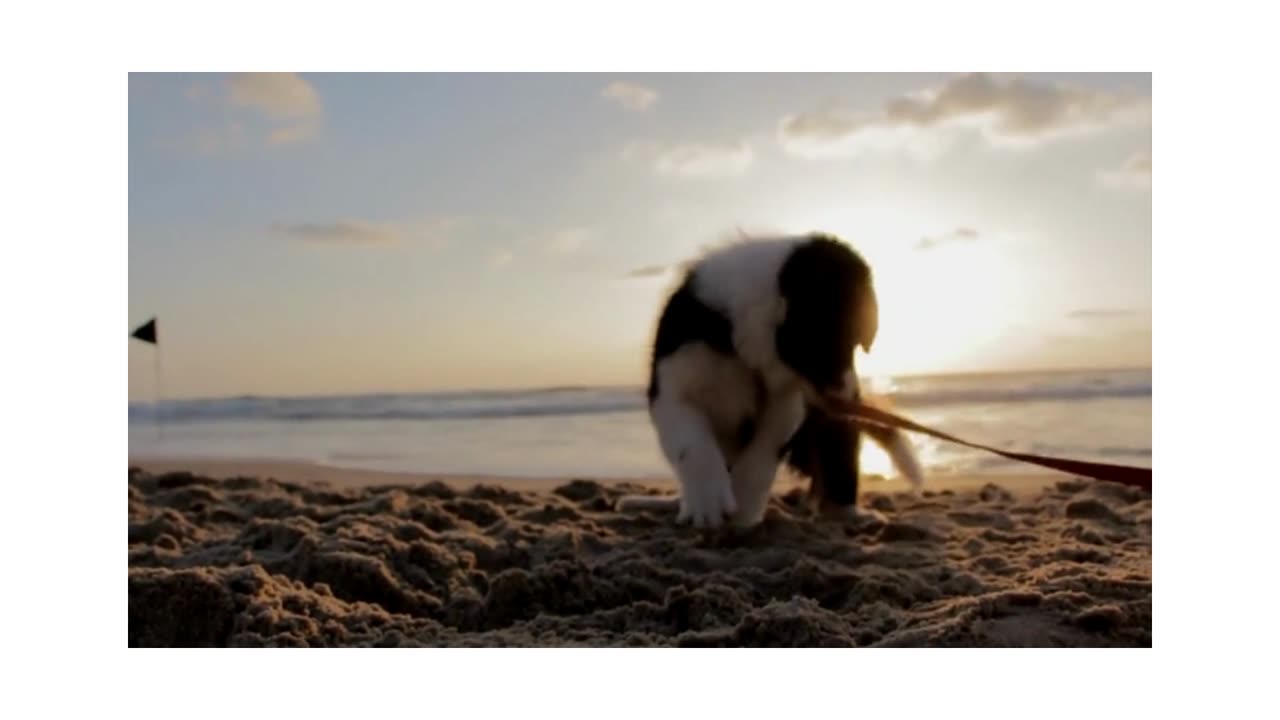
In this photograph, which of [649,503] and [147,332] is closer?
[649,503]

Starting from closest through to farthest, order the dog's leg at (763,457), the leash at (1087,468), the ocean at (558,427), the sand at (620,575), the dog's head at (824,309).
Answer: the sand at (620,575) → the leash at (1087,468) → the dog's head at (824,309) → the dog's leg at (763,457) → the ocean at (558,427)

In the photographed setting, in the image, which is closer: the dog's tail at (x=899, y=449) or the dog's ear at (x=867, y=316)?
the dog's ear at (x=867, y=316)

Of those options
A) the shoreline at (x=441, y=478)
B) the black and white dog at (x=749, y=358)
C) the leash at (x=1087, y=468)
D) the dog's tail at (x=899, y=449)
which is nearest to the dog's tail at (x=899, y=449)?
the dog's tail at (x=899, y=449)

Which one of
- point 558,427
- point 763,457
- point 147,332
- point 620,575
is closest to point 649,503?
point 763,457

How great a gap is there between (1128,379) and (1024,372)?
96 centimetres

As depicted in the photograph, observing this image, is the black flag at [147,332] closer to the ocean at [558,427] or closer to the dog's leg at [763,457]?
the ocean at [558,427]

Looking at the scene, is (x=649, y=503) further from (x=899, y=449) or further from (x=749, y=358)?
(x=899, y=449)

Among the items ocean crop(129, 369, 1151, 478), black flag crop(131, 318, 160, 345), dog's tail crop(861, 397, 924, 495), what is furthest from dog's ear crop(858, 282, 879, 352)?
black flag crop(131, 318, 160, 345)

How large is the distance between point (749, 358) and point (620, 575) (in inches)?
44.0

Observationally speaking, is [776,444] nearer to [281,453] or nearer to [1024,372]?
[1024,372]

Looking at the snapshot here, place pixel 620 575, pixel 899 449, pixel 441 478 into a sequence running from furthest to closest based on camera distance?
pixel 441 478, pixel 899 449, pixel 620 575

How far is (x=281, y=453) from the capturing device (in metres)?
9.37

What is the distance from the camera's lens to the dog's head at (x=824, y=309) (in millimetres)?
4617

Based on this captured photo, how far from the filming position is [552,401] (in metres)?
9.08
